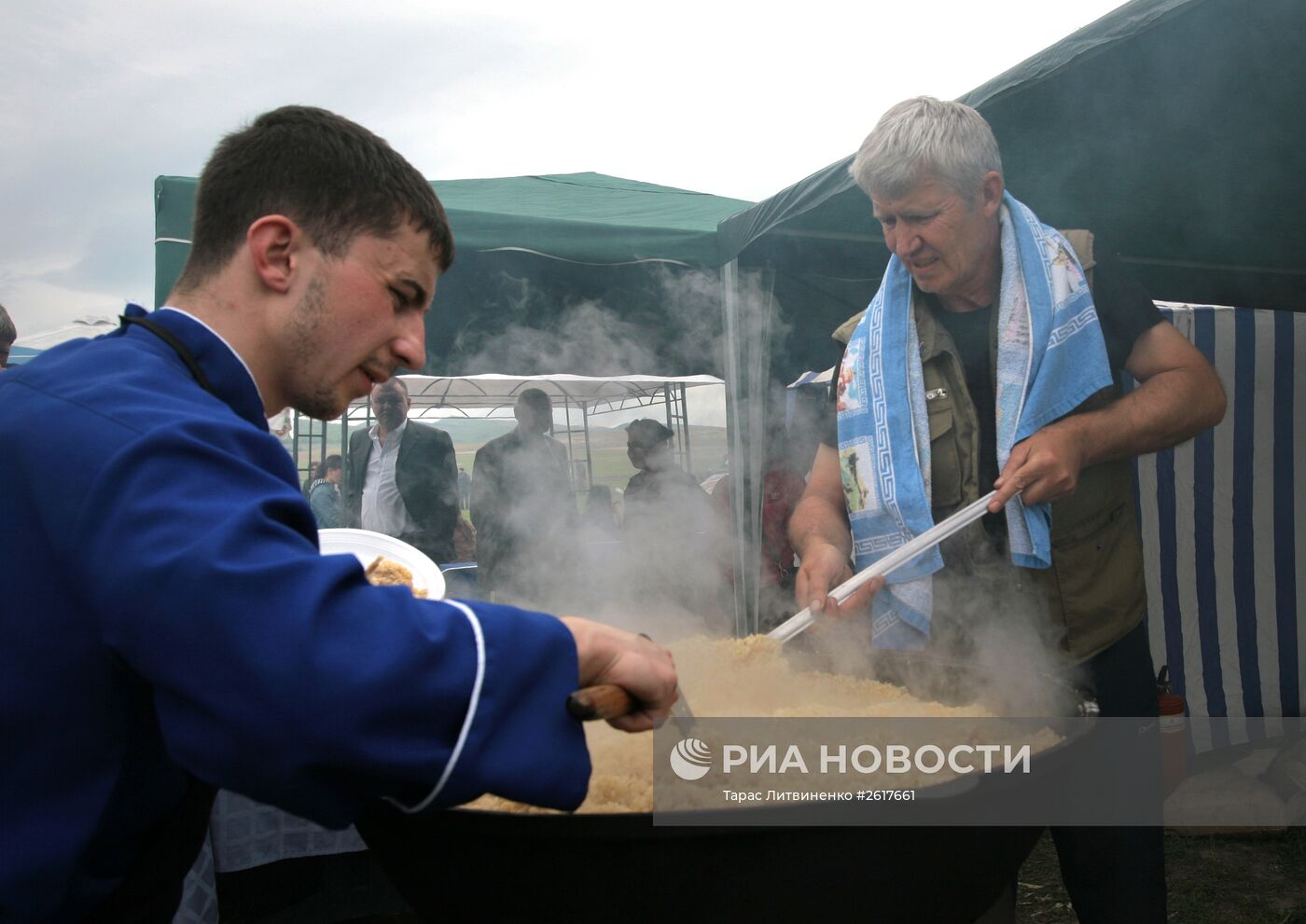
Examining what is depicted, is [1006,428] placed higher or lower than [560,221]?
lower

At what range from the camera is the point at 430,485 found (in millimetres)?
4578

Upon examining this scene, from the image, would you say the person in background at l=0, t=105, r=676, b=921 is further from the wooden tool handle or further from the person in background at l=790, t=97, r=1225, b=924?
the person in background at l=790, t=97, r=1225, b=924

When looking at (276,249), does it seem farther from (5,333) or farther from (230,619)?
(5,333)

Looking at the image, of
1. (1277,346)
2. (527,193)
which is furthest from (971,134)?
(527,193)

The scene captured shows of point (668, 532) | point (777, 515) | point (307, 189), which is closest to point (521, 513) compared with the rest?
point (668, 532)

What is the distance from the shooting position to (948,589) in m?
2.33

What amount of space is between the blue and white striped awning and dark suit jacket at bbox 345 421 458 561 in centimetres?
356

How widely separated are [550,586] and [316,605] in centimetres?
276

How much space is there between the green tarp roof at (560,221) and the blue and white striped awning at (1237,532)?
95.2 inches

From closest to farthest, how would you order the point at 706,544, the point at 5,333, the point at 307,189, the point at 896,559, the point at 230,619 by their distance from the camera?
the point at 230,619 → the point at 307,189 → the point at 896,559 → the point at 5,333 → the point at 706,544

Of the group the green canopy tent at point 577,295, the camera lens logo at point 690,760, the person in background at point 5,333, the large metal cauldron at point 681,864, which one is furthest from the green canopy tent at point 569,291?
the large metal cauldron at point 681,864

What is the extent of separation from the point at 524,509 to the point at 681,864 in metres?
2.78

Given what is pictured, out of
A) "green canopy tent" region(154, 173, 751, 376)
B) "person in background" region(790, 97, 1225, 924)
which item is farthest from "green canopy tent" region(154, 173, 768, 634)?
"person in background" region(790, 97, 1225, 924)

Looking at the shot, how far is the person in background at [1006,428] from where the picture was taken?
2.04m
